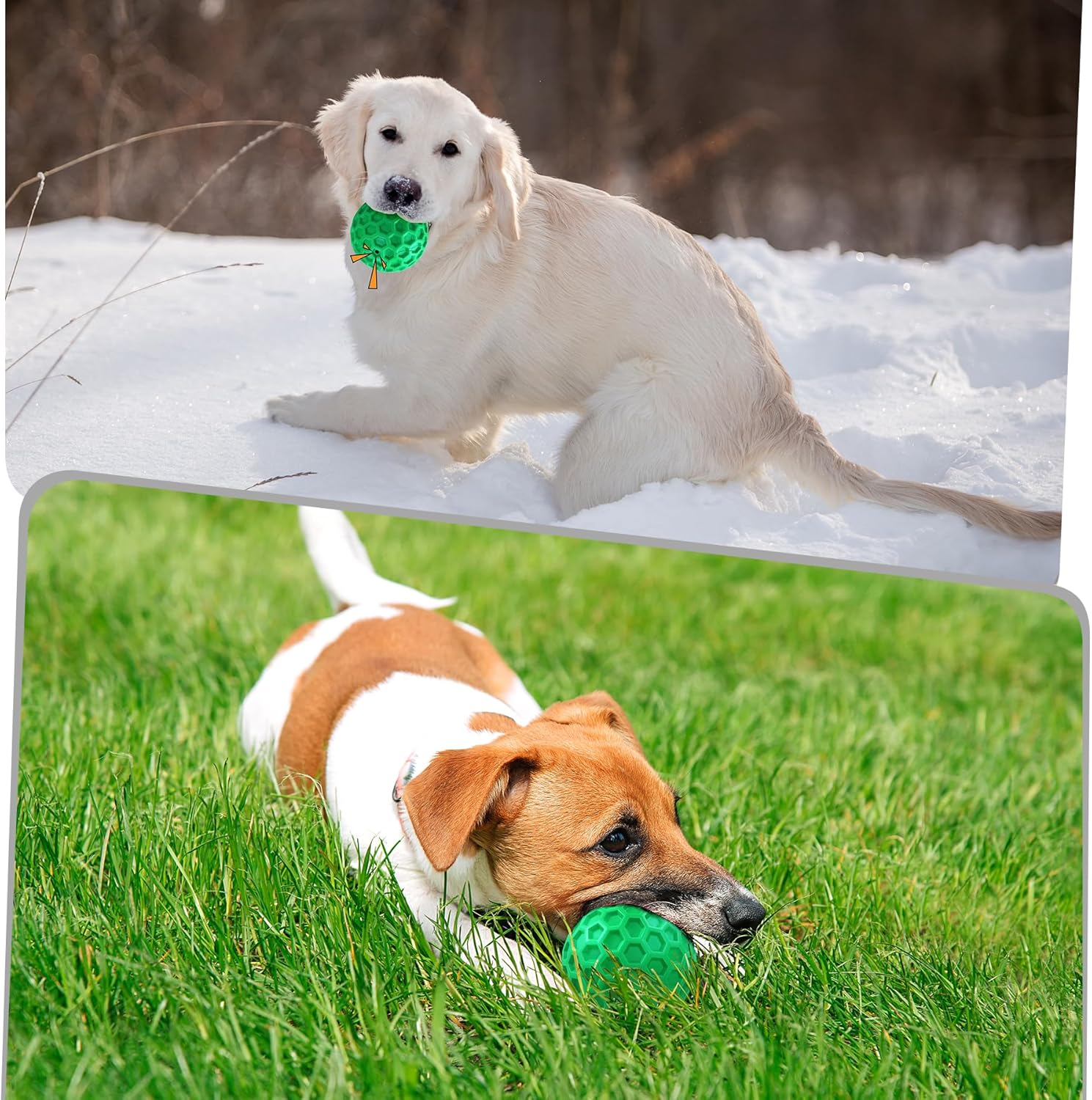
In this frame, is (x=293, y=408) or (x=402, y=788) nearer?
(x=402, y=788)

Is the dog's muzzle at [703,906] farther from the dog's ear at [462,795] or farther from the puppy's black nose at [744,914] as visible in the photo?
the dog's ear at [462,795]

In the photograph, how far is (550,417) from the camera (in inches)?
85.4

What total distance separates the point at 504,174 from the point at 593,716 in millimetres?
945

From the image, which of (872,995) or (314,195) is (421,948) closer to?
(872,995)

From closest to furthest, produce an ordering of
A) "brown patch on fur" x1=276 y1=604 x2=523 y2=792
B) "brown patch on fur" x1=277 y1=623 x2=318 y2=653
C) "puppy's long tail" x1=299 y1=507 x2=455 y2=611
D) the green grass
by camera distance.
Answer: the green grass, "brown patch on fur" x1=276 y1=604 x2=523 y2=792, "brown patch on fur" x1=277 y1=623 x2=318 y2=653, "puppy's long tail" x1=299 y1=507 x2=455 y2=611

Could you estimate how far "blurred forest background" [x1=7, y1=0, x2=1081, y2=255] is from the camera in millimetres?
1821

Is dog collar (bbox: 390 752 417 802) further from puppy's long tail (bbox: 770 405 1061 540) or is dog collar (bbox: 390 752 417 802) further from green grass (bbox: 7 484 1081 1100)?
puppy's long tail (bbox: 770 405 1061 540)

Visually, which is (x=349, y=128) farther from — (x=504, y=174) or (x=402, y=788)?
(x=402, y=788)

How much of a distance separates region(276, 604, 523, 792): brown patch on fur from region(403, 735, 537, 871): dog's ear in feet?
1.75

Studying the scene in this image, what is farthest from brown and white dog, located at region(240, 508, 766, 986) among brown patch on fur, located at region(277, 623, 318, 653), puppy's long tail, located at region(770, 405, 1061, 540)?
puppy's long tail, located at region(770, 405, 1061, 540)

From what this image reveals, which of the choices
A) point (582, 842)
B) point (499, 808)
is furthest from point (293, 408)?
point (582, 842)

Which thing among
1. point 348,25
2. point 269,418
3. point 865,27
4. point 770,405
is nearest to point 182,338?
point 269,418

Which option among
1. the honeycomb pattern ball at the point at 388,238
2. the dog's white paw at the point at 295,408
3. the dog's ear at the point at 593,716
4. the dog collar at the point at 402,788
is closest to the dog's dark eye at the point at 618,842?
the dog's ear at the point at 593,716

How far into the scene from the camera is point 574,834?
78.6 inches
